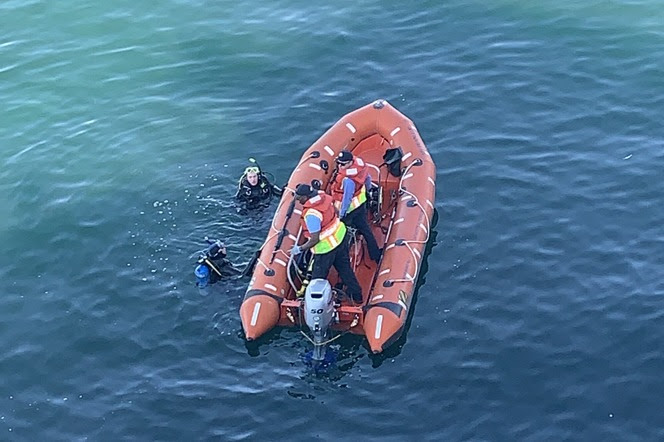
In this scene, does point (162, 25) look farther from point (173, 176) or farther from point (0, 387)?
point (0, 387)

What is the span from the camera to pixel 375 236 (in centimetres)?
1644

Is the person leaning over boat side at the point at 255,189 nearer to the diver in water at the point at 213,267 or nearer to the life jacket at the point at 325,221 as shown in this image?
the diver in water at the point at 213,267

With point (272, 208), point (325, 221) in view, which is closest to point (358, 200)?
point (325, 221)

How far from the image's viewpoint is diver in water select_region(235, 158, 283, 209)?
1708 centimetres

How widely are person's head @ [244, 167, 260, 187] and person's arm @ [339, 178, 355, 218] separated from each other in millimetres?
2598

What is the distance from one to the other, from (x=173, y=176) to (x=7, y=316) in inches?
173

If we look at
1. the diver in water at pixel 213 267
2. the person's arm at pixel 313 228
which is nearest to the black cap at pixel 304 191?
the person's arm at pixel 313 228

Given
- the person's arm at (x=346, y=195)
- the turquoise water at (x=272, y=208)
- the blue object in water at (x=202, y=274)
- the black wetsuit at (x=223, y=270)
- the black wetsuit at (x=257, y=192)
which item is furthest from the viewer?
the black wetsuit at (x=257, y=192)

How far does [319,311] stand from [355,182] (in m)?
2.47

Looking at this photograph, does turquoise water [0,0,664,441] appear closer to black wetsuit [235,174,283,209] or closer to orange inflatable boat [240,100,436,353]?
black wetsuit [235,174,283,209]

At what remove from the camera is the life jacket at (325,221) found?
1412cm

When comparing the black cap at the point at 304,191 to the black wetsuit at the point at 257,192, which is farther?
the black wetsuit at the point at 257,192

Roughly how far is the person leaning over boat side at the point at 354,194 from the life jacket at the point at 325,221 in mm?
659

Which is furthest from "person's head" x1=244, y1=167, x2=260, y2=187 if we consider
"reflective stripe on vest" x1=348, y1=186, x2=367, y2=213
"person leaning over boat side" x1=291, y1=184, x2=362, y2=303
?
"person leaning over boat side" x1=291, y1=184, x2=362, y2=303
